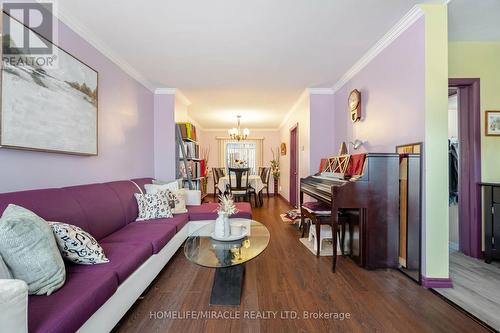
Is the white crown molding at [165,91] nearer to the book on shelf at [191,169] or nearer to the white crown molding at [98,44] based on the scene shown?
the white crown molding at [98,44]

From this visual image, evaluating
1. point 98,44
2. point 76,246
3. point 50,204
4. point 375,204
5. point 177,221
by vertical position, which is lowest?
point 177,221

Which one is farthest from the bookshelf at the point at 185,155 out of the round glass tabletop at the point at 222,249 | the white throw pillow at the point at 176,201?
the round glass tabletop at the point at 222,249

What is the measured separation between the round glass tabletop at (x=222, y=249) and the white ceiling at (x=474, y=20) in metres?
2.54

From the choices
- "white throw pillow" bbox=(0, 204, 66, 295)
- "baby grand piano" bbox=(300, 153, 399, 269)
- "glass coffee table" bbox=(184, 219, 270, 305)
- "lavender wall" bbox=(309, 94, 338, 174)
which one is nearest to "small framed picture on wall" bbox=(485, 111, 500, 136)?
"baby grand piano" bbox=(300, 153, 399, 269)

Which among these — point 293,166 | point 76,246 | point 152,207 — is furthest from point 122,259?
point 293,166

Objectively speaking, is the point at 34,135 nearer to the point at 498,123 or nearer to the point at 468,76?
the point at 468,76

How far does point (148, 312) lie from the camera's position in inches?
60.7

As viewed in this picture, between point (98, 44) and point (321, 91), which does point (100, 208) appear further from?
point (321, 91)

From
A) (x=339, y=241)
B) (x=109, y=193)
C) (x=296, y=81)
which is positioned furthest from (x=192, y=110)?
(x=339, y=241)

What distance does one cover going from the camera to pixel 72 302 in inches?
38.4

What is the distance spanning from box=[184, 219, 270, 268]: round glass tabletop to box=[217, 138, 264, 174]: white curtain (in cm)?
558

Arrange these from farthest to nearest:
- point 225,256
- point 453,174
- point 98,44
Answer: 1. point 453,174
2. point 98,44
3. point 225,256

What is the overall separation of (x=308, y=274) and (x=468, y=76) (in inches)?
108

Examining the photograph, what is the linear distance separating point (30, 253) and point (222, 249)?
3.60 feet
